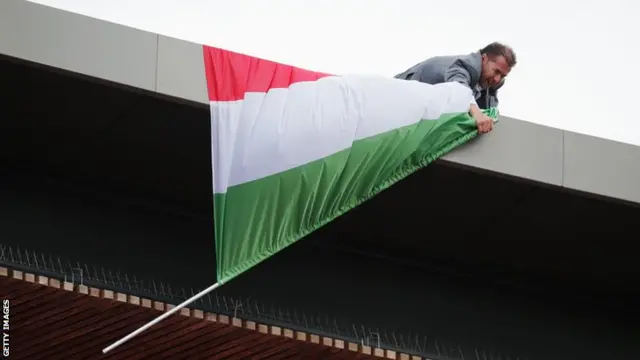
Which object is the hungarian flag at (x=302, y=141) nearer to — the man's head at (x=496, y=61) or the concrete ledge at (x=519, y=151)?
the concrete ledge at (x=519, y=151)

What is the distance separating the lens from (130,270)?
42.9ft

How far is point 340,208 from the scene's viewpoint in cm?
1205

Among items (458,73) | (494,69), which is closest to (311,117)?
(458,73)

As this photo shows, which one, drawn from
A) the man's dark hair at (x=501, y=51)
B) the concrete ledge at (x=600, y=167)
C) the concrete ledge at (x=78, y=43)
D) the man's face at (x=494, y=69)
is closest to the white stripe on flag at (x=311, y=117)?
the man's face at (x=494, y=69)

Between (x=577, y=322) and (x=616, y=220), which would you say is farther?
(x=577, y=322)

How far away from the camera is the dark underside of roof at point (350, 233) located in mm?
12742

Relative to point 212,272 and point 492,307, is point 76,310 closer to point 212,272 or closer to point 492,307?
point 212,272

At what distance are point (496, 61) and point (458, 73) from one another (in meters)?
0.34

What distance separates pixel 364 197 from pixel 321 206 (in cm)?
43

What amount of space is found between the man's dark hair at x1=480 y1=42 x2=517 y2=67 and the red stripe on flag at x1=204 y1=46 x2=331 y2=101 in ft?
4.72

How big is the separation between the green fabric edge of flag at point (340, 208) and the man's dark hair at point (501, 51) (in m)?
0.41

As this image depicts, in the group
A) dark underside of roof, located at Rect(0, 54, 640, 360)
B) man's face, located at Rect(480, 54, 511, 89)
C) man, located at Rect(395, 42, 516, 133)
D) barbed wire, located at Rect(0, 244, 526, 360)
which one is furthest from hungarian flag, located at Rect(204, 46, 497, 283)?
barbed wire, located at Rect(0, 244, 526, 360)

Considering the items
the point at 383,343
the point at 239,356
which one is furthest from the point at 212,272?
the point at 239,356

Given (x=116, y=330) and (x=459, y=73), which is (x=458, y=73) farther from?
(x=116, y=330)
